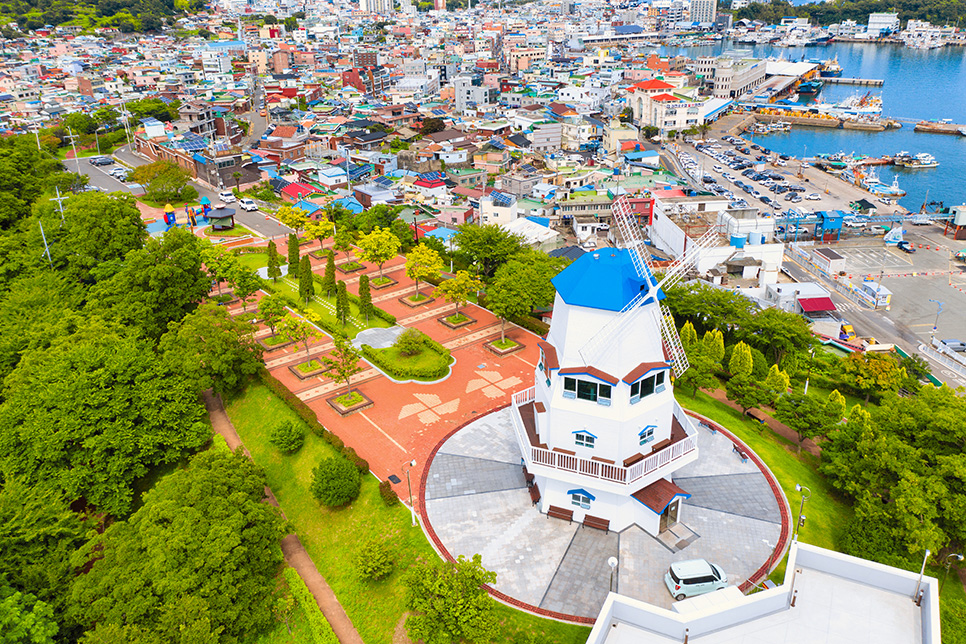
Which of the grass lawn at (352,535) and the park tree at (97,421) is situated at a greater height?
the park tree at (97,421)

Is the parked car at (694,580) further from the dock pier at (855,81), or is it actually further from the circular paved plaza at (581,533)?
the dock pier at (855,81)

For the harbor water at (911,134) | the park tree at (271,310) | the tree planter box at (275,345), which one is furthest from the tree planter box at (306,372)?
the harbor water at (911,134)

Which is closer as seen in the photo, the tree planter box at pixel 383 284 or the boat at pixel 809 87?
the tree planter box at pixel 383 284

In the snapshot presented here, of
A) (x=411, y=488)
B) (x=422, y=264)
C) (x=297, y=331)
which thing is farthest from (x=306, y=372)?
(x=411, y=488)

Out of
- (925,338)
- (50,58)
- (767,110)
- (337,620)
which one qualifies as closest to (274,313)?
(337,620)

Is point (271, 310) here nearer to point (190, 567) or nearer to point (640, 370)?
point (190, 567)

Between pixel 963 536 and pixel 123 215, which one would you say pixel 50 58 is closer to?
pixel 123 215
